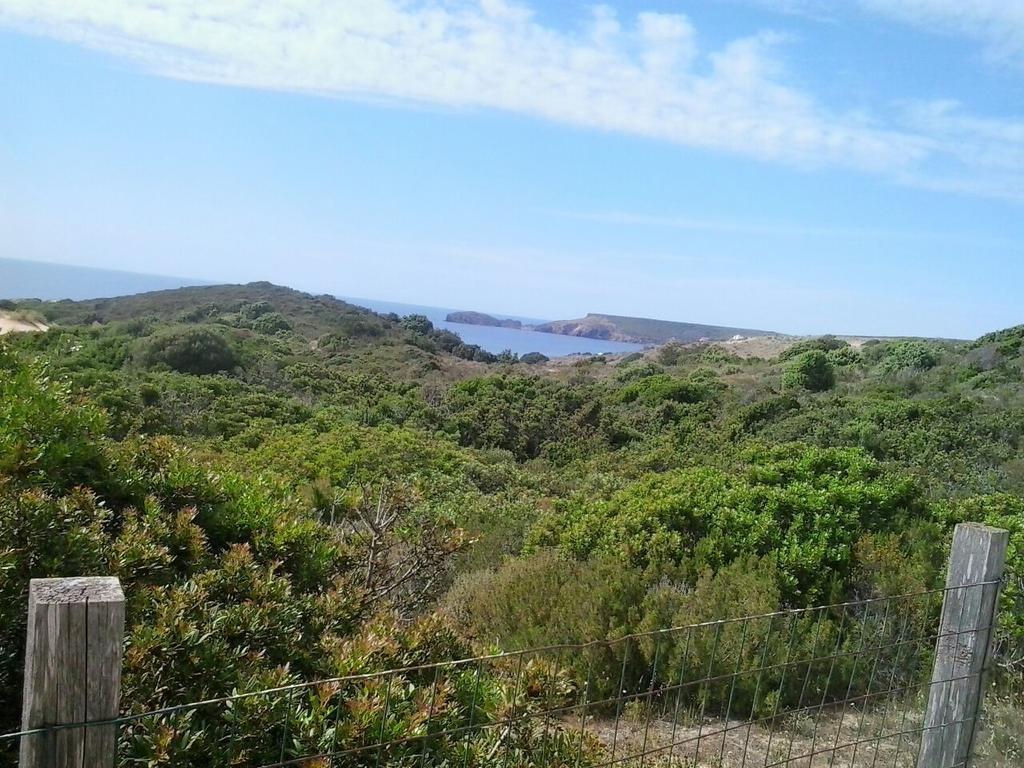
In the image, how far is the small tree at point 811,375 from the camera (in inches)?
1097

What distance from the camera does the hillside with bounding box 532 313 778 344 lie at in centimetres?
10712

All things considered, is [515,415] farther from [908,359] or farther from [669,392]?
[908,359]

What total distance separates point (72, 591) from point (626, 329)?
392 ft

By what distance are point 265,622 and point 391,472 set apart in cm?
1202

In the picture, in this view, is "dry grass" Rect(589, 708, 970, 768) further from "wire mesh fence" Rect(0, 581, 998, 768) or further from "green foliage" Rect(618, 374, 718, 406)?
"green foliage" Rect(618, 374, 718, 406)

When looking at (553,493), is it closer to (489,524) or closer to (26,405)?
(489,524)

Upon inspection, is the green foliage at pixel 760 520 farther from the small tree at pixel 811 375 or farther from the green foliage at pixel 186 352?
the green foliage at pixel 186 352

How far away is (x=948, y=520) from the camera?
286 inches

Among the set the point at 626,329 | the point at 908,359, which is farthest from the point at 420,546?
the point at 626,329

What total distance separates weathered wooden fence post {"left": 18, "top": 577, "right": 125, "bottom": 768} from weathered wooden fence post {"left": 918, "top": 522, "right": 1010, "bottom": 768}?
333cm

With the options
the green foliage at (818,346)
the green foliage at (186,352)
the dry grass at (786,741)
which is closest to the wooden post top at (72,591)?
the dry grass at (786,741)

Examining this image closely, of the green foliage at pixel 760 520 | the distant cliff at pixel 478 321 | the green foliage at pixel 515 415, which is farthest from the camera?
the distant cliff at pixel 478 321

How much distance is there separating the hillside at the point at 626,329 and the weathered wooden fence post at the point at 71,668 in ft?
327

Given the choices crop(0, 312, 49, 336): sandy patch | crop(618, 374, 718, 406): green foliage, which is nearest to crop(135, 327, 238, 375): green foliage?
crop(0, 312, 49, 336): sandy patch
